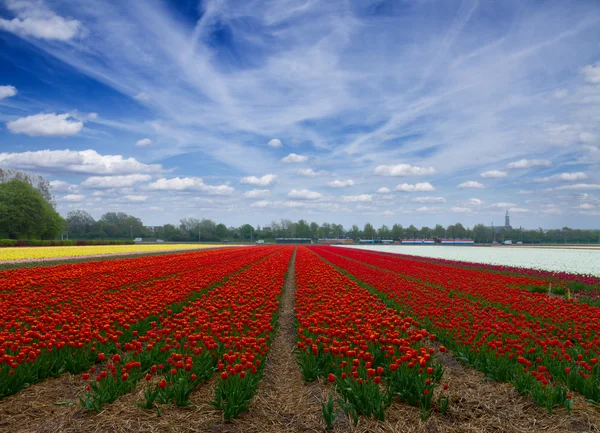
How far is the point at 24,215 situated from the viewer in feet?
253

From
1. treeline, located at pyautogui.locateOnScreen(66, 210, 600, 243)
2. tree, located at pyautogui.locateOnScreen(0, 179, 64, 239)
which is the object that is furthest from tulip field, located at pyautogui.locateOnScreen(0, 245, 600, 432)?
treeline, located at pyautogui.locateOnScreen(66, 210, 600, 243)

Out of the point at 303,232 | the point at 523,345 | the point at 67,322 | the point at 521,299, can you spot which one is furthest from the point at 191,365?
the point at 303,232

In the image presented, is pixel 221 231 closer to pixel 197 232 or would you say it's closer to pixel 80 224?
pixel 197 232

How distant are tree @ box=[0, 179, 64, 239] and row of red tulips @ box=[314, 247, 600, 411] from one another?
86563 millimetres

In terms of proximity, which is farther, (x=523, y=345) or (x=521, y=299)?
(x=521, y=299)

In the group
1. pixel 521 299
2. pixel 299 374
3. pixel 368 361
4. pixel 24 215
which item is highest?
pixel 24 215

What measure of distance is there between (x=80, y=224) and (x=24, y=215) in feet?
255

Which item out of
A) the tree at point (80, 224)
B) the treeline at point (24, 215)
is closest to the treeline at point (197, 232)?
the tree at point (80, 224)

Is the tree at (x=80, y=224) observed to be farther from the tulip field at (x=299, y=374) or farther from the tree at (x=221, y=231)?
the tulip field at (x=299, y=374)

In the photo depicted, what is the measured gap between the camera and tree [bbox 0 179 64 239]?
75.6 metres

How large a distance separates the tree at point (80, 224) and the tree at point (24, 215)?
207 feet

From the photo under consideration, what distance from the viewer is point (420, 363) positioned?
575 cm

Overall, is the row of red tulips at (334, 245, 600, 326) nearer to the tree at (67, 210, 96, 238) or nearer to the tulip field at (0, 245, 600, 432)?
the tulip field at (0, 245, 600, 432)

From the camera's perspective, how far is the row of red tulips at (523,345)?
5652 millimetres
